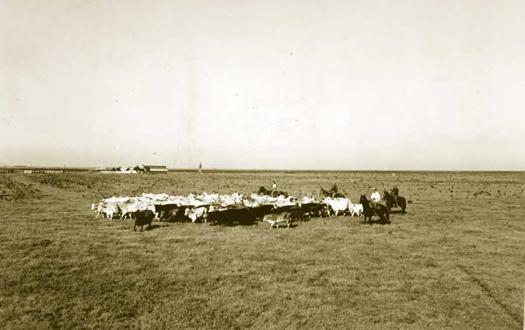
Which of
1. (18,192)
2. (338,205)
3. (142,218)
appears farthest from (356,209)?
(18,192)

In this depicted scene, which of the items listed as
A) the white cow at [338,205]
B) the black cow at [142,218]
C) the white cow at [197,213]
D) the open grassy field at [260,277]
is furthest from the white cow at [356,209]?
the black cow at [142,218]

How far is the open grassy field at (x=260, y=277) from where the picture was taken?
9383 mm

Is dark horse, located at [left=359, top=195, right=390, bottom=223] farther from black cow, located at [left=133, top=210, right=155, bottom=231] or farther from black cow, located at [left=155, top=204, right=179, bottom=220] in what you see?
black cow, located at [left=133, top=210, right=155, bottom=231]

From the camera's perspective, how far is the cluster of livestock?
70.9ft

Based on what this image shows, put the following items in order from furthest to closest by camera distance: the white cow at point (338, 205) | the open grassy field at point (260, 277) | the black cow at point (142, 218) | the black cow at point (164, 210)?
1. the white cow at point (338, 205)
2. the black cow at point (164, 210)
3. the black cow at point (142, 218)
4. the open grassy field at point (260, 277)

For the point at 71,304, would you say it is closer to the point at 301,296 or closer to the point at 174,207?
A: the point at 301,296

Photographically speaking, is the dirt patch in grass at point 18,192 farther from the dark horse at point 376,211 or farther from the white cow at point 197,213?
the dark horse at point 376,211

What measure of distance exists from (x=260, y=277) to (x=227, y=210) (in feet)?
31.9

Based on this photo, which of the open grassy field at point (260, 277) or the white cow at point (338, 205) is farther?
the white cow at point (338, 205)

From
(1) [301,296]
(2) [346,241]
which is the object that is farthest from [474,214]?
(1) [301,296]

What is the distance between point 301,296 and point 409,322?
8.67ft

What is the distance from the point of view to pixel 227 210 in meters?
21.7

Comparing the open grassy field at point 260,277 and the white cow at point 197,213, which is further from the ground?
the white cow at point 197,213

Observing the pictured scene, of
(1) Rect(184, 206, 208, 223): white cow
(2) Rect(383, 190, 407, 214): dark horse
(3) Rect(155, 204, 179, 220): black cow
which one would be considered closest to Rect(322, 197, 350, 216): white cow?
(2) Rect(383, 190, 407, 214): dark horse
